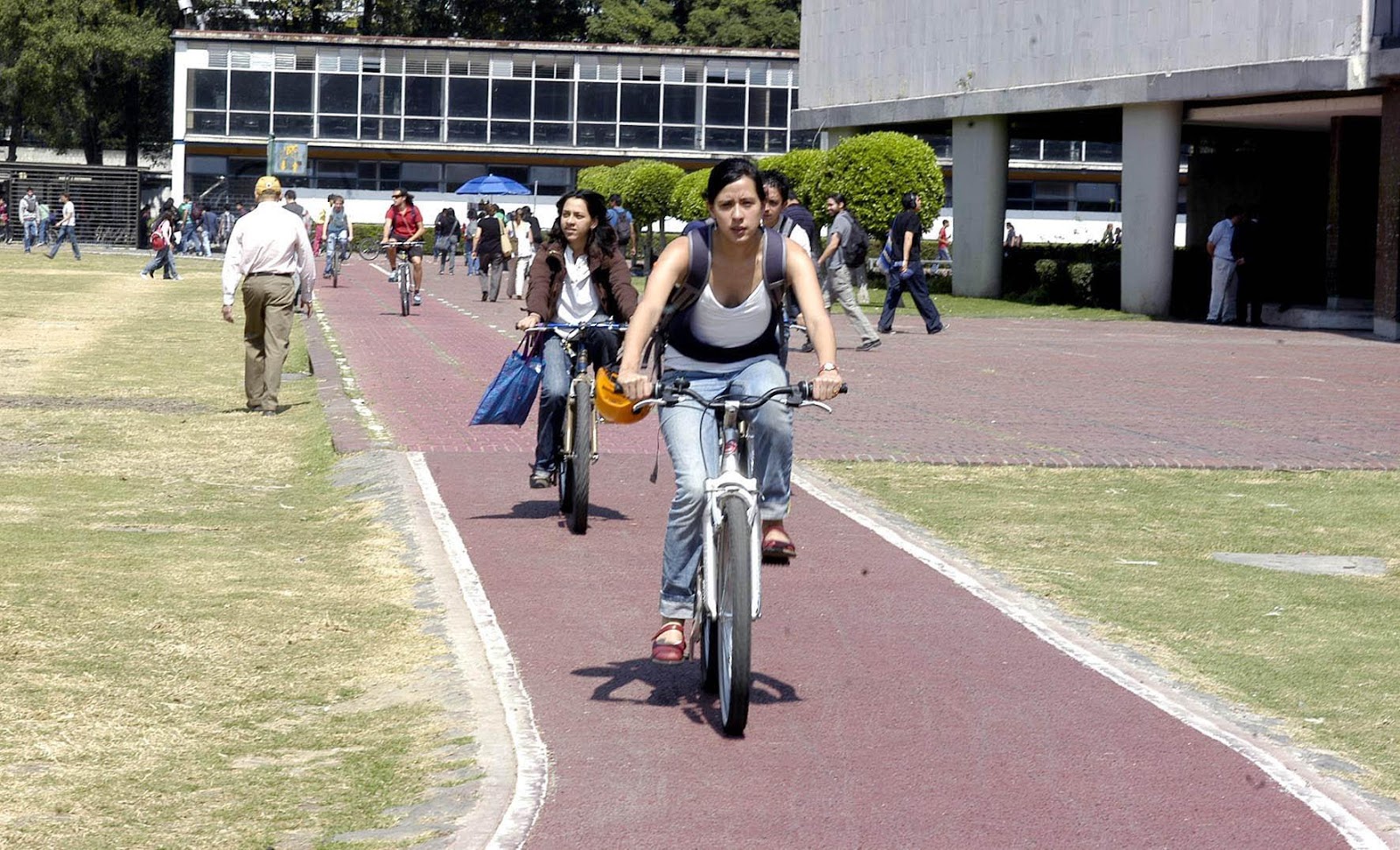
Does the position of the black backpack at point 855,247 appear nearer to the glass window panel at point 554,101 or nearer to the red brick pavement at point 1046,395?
the red brick pavement at point 1046,395

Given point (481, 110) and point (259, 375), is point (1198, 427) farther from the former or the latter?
point (481, 110)

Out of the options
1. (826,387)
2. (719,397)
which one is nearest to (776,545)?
(719,397)

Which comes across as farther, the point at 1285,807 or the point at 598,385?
the point at 598,385

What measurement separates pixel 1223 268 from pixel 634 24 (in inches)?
1917

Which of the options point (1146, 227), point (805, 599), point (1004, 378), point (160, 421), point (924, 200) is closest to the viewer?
point (805, 599)

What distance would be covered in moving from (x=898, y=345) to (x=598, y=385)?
16.5 metres

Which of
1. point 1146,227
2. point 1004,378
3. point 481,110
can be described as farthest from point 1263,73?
point 481,110

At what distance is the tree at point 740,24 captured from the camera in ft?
250

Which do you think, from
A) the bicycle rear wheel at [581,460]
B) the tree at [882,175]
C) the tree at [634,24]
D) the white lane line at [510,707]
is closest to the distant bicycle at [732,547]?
the white lane line at [510,707]

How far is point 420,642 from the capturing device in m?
6.85

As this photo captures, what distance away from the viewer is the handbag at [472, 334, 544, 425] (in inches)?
381

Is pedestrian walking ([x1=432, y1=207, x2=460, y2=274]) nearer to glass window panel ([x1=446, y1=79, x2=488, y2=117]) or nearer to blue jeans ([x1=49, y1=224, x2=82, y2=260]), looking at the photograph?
blue jeans ([x1=49, y1=224, x2=82, y2=260])

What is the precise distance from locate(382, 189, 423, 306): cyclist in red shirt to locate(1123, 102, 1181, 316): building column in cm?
1179

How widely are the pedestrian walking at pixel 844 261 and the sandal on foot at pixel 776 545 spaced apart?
15.0m
